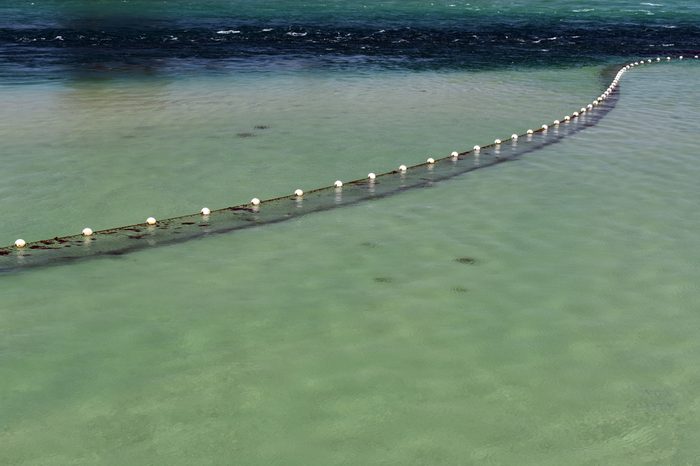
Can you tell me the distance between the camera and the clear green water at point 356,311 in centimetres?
679

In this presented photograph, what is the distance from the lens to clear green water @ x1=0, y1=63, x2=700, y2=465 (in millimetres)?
6793

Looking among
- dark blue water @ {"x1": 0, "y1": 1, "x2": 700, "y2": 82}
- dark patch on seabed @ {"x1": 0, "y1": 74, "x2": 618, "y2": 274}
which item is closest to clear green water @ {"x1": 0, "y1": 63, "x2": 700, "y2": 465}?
dark patch on seabed @ {"x1": 0, "y1": 74, "x2": 618, "y2": 274}

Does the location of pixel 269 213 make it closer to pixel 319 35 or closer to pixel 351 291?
pixel 351 291

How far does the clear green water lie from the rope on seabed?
38 centimetres

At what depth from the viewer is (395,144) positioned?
16.8 m

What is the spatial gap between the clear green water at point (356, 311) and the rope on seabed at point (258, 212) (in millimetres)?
377

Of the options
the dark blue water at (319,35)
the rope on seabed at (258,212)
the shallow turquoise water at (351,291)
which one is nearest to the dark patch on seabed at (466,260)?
the shallow turquoise water at (351,291)

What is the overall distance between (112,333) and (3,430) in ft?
6.34

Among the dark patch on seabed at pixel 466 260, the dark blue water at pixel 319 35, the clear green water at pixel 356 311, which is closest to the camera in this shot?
the clear green water at pixel 356 311

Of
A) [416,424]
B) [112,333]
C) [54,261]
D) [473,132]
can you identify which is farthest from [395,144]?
[416,424]

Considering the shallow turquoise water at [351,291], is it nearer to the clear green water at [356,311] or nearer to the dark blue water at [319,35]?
the clear green water at [356,311]

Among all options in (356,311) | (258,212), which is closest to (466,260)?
(356,311)

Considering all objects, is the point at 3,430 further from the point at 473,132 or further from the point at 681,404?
the point at 473,132

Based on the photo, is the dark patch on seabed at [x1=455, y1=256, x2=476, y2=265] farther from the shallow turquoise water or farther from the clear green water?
the shallow turquoise water
